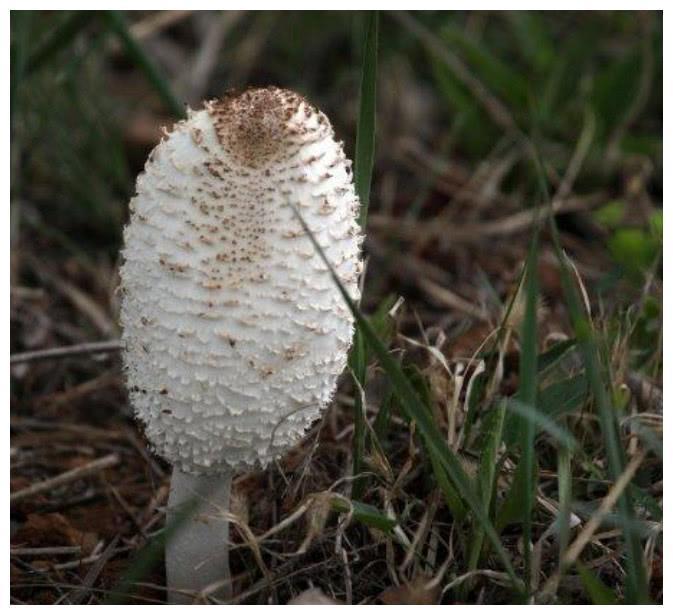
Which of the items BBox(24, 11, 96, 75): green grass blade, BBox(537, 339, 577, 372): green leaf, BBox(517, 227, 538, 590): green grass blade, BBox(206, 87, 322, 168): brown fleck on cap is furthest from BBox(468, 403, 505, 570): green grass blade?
BBox(24, 11, 96, 75): green grass blade

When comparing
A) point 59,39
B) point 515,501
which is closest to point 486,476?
point 515,501

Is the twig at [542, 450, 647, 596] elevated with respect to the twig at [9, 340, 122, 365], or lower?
lower

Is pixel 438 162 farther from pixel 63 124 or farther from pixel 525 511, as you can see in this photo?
pixel 525 511

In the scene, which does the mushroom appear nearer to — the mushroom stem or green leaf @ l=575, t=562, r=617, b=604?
the mushroom stem

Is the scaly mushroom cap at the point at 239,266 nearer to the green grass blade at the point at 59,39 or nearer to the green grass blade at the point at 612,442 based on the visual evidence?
the green grass blade at the point at 612,442

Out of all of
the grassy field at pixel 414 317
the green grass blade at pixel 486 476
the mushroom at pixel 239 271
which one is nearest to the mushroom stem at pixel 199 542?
the grassy field at pixel 414 317
